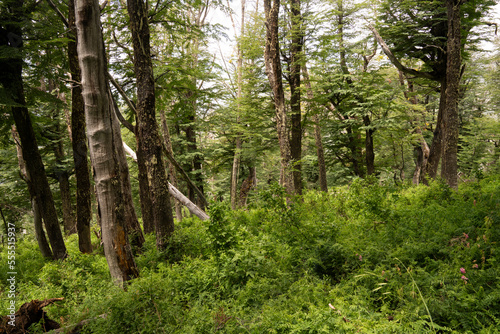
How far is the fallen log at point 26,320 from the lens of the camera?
3859 millimetres

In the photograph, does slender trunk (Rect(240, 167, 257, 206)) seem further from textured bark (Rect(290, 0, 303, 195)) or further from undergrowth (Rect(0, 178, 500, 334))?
undergrowth (Rect(0, 178, 500, 334))

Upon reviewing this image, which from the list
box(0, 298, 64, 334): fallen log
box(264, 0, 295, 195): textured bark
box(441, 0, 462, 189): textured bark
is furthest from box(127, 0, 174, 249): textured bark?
box(441, 0, 462, 189): textured bark

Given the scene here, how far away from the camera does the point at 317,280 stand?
4.46 metres

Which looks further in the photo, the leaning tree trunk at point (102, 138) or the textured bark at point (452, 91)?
the textured bark at point (452, 91)

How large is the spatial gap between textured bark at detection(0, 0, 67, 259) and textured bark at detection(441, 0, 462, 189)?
1157cm

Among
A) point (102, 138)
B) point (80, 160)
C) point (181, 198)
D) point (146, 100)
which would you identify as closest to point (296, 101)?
point (181, 198)

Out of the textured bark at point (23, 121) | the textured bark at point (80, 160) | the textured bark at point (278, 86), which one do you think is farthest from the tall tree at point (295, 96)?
the textured bark at point (23, 121)

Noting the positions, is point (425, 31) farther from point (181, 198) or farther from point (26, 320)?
point (26, 320)

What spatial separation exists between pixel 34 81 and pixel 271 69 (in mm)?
7317

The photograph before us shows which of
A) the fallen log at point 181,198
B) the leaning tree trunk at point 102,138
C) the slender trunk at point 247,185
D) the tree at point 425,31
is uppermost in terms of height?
the tree at point 425,31

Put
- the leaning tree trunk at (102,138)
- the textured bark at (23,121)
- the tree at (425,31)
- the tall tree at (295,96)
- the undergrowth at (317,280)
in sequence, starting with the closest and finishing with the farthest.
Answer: the undergrowth at (317,280), the leaning tree trunk at (102,138), the textured bark at (23,121), the tree at (425,31), the tall tree at (295,96)

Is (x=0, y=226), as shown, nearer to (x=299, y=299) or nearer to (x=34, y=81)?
(x=34, y=81)

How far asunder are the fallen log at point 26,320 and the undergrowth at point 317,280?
276 millimetres

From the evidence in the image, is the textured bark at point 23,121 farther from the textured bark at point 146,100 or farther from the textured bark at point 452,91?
the textured bark at point 452,91
